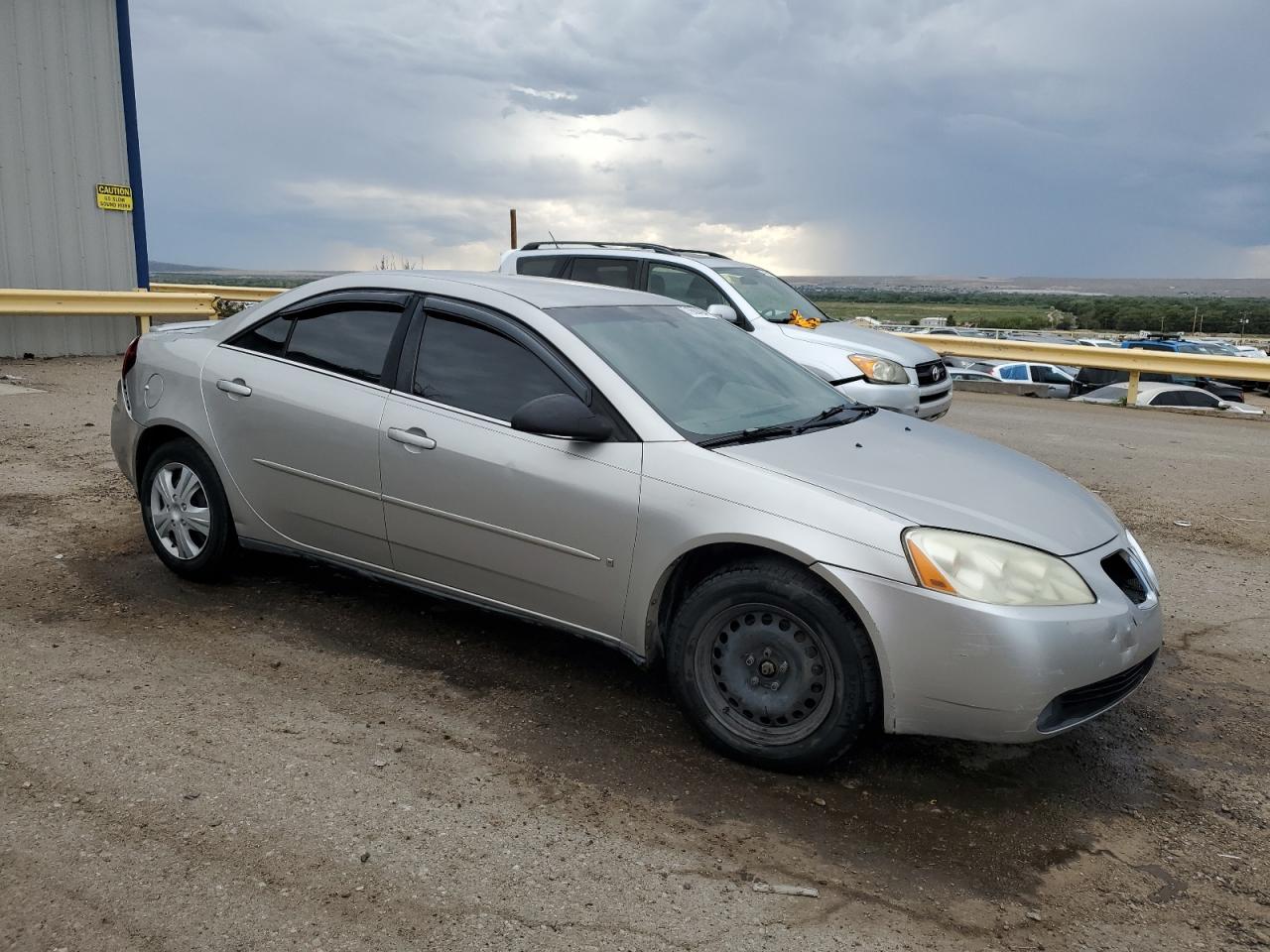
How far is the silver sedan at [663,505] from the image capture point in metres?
3.28

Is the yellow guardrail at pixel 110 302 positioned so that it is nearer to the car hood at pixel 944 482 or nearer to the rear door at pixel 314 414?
the rear door at pixel 314 414

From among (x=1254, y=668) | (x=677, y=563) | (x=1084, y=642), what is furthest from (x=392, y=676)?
(x=1254, y=668)

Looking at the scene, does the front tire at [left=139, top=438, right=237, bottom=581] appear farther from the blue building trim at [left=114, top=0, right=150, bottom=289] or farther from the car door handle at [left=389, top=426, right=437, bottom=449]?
the blue building trim at [left=114, top=0, right=150, bottom=289]

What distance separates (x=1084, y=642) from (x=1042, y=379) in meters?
34.4

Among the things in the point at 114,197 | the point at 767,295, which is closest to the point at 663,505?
the point at 767,295

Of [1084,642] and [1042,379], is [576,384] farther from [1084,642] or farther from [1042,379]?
[1042,379]

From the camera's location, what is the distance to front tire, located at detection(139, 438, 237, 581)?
4.94 m

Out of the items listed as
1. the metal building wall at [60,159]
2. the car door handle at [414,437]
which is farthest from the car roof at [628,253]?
the metal building wall at [60,159]

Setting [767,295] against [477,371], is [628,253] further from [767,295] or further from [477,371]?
[477,371]

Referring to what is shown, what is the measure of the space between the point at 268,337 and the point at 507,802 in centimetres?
269

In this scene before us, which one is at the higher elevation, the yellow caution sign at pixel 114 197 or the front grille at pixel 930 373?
the yellow caution sign at pixel 114 197

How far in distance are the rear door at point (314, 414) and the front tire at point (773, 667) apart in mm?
1523

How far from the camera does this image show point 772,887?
2900 mm

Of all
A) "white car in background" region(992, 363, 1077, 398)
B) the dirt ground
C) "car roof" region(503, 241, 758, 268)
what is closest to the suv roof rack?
"car roof" region(503, 241, 758, 268)
